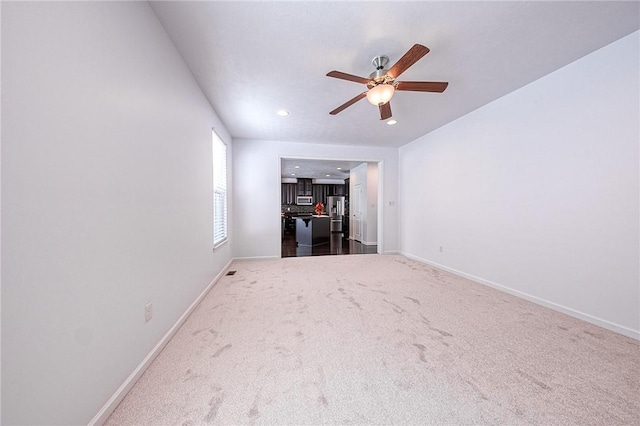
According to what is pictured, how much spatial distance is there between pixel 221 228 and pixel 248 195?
1.08m

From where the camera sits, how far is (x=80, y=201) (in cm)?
102

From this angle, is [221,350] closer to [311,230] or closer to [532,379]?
[532,379]

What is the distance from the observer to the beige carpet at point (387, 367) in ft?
3.91

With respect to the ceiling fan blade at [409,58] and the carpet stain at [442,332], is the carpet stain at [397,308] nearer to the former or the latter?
the carpet stain at [442,332]

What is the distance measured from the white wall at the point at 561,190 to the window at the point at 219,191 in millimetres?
3835

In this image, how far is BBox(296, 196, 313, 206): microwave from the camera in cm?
985

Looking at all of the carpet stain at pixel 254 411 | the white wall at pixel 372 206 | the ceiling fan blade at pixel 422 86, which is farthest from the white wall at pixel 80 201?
the white wall at pixel 372 206

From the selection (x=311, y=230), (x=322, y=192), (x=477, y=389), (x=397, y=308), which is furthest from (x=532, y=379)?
(x=322, y=192)

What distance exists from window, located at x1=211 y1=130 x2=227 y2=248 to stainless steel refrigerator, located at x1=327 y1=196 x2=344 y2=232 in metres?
5.57

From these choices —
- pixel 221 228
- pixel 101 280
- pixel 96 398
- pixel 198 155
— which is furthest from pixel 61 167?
pixel 221 228

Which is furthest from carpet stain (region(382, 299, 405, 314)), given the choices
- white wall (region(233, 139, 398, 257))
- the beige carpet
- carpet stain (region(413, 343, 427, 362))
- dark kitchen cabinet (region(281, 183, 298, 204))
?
dark kitchen cabinet (region(281, 183, 298, 204))

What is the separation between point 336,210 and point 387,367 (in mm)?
8274

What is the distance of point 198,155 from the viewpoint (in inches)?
98.2

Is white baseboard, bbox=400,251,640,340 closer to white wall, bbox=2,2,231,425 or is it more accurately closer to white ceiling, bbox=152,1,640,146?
white ceiling, bbox=152,1,640,146
